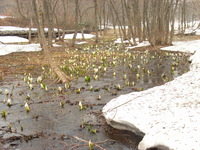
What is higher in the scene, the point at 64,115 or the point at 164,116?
the point at 164,116

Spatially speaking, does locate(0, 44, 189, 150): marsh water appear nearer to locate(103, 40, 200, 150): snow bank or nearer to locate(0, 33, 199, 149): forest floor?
locate(0, 33, 199, 149): forest floor

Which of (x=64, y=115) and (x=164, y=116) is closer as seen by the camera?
(x=164, y=116)

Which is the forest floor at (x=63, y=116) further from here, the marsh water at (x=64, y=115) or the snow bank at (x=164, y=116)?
the snow bank at (x=164, y=116)

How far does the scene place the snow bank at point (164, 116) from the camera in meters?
3.48

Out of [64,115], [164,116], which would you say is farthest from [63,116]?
[164,116]

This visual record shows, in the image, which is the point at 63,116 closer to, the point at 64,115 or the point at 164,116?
the point at 64,115

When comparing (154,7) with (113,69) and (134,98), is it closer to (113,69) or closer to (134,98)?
(113,69)

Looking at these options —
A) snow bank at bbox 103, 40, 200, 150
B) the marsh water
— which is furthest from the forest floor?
snow bank at bbox 103, 40, 200, 150

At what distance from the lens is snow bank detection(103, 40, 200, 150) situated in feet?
11.4

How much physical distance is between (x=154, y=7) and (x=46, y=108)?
1509 cm

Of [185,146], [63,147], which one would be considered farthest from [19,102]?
[185,146]

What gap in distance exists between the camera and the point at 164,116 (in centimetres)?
425

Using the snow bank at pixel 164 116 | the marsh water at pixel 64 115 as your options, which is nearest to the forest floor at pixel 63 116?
the marsh water at pixel 64 115

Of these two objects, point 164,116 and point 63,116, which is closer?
point 164,116
